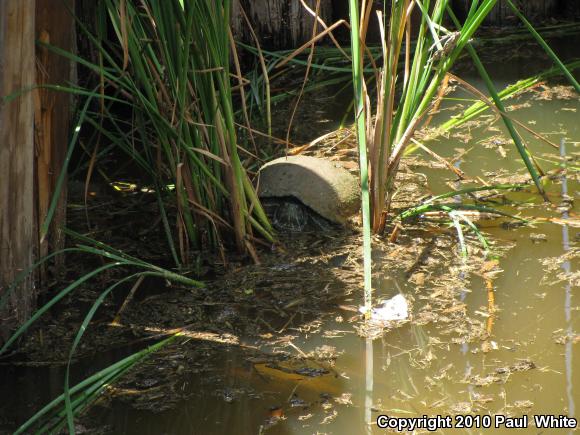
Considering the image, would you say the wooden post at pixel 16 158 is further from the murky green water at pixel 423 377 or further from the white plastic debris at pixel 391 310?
the white plastic debris at pixel 391 310

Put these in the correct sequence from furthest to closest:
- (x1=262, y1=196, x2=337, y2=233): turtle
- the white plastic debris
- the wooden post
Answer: (x1=262, y1=196, x2=337, y2=233): turtle → the white plastic debris → the wooden post

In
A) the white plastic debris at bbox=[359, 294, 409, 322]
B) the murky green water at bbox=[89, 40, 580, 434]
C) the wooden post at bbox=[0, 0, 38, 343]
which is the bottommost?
the murky green water at bbox=[89, 40, 580, 434]

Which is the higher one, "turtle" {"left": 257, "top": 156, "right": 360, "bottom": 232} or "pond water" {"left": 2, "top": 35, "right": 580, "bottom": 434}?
"turtle" {"left": 257, "top": 156, "right": 360, "bottom": 232}

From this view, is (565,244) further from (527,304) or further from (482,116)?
(482,116)

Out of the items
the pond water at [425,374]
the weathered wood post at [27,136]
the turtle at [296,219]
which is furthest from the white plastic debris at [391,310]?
the weathered wood post at [27,136]

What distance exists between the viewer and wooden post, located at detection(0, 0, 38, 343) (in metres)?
2.36

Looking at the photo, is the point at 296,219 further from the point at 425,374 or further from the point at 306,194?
the point at 425,374

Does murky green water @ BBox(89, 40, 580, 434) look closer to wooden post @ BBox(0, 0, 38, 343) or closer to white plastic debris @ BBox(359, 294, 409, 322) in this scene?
white plastic debris @ BBox(359, 294, 409, 322)

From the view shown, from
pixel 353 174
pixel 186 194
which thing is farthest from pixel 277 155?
pixel 186 194

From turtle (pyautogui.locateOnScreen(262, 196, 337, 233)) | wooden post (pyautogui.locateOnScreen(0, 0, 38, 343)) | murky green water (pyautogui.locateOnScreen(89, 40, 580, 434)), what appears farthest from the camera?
turtle (pyautogui.locateOnScreen(262, 196, 337, 233))

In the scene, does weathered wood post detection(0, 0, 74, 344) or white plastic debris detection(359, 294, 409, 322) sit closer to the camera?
weathered wood post detection(0, 0, 74, 344)

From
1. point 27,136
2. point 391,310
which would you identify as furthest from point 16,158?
point 391,310

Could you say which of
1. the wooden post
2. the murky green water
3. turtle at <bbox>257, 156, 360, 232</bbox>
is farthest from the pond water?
turtle at <bbox>257, 156, 360, 232</bbox>

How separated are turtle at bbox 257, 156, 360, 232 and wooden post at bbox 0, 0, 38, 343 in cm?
107
